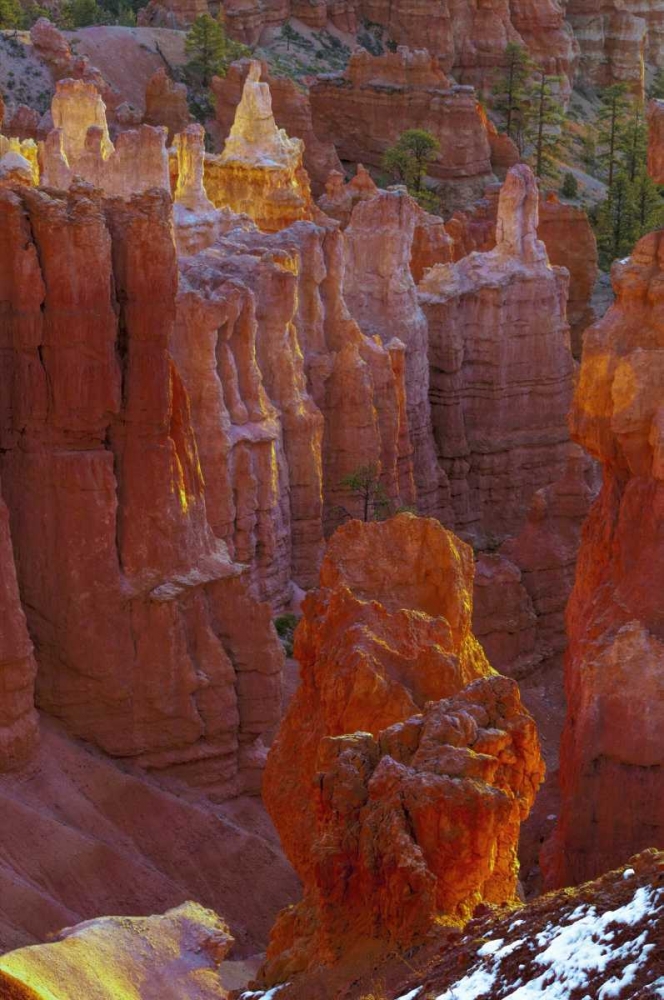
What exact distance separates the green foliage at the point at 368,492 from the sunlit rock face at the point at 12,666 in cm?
1394

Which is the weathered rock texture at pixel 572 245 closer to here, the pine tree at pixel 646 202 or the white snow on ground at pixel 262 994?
the pine tree at pixel 646 202

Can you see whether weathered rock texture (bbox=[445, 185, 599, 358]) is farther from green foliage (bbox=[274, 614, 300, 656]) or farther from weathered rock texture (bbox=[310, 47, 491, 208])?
green foliage (bbox=[274, 614, 300, 656])

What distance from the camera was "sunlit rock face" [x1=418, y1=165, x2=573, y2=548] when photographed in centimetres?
3903

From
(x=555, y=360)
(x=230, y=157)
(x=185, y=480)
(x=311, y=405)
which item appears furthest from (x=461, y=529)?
(x=185, y=480)

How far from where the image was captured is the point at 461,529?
3862cm

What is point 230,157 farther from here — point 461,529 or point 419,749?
point 419,749

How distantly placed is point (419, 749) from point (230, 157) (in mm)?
31785

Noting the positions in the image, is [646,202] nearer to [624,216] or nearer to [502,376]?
[624,216]

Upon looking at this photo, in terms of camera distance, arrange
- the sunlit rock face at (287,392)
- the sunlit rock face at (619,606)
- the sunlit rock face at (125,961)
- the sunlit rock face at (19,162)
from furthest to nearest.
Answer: the sunlit rock face at (19,162) < the sunlit rock face at (287,392) < the sunlit rock face at (619,606) < the sunlit rock face at (125,961)

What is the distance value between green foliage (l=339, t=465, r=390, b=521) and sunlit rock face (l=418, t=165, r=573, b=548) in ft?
17.2

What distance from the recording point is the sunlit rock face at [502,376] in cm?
3903

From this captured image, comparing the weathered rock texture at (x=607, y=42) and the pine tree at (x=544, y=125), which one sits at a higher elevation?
the weathered rock texture at (x=607, y=42)

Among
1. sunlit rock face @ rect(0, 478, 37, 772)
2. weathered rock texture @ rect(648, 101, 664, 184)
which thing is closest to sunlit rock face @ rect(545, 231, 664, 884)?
weathered rock texture @ rect(648, 101, 664, 184)

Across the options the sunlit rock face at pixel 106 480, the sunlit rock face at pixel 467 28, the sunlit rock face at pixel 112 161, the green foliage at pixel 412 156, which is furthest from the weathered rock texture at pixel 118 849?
the sunlit rock face at pixel 467 28
